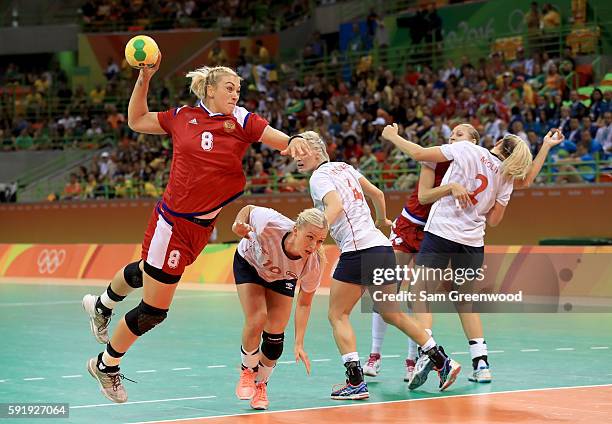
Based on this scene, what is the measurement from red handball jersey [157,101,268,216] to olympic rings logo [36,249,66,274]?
19.0 m

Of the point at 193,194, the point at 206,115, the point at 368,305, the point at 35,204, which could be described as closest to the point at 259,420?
the point at 193,194

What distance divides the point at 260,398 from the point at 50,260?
766 inches

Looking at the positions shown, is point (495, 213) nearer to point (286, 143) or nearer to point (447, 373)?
point (447, 373)

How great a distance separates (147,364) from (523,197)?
14972 mm

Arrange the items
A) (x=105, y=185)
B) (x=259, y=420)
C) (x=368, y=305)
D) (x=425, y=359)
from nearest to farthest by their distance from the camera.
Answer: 1. (x=259, y=420)
2. (x=425, y=359)
3. (x=368, y=305)
4. (x=105, y=185)

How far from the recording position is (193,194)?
880 centimetres

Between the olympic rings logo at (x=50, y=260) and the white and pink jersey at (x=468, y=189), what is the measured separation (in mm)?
18273

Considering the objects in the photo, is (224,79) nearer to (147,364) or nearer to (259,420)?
(259,420)

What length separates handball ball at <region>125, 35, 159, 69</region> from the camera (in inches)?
344

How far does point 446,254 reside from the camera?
34.1 feet

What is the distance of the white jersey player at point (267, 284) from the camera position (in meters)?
8.96

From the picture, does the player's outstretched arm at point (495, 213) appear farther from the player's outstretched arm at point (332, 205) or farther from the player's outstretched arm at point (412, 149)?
the player's outstretched arm at point (332, 205)

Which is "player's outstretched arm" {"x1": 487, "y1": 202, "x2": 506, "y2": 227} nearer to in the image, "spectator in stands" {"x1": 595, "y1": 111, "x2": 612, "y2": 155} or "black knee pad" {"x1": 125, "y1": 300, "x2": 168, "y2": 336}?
"black knee pad" {"x1": 125, "y1": 300, "x2": 168, "y2": 336}

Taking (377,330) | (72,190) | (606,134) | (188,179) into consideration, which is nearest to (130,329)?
(188,179)
